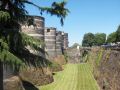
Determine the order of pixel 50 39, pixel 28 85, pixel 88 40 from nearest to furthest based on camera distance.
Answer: pixel 28 85, pixel 50 39, pixel 88 40

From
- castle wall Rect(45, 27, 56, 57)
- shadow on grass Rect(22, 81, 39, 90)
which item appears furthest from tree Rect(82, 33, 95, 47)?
shadow on grass Rect(22, 81, 39, 90)

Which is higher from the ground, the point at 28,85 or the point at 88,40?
the point at 88,40

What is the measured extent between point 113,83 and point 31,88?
10.4 metres

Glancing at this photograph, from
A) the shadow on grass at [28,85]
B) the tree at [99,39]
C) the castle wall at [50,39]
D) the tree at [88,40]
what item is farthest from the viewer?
the tree at [88,40]

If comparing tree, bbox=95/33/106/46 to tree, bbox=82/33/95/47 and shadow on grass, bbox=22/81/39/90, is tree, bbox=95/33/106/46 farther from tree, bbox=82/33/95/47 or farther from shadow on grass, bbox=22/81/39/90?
shadow on grass, bbox=22/81/39/90

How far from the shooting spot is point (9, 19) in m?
15.3

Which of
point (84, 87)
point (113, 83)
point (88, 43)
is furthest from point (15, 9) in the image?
point (88, 43)

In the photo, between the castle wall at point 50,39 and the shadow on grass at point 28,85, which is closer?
the shadow on grass at point 28,85

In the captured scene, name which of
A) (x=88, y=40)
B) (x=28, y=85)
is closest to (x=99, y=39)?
(x=88, y=40)

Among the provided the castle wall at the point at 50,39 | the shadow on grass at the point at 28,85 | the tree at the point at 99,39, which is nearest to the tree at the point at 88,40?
the tree at the point at 99,39

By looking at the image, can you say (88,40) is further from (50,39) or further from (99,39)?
(50,39)

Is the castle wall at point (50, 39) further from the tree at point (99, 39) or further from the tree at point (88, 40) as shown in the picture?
the tree at point (88, 40)

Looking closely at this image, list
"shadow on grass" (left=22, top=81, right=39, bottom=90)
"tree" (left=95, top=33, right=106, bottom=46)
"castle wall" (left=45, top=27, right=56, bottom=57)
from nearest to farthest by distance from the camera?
"shadow on grass" (left=22, top=81, right=39, bottom=90)
"castle wall" (left=45, top=27, right=56, bottom=57)
"tree" (left=95, top=33, right=106, bottom=46)

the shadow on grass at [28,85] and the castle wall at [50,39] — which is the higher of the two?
the castle wall at [50,39]
